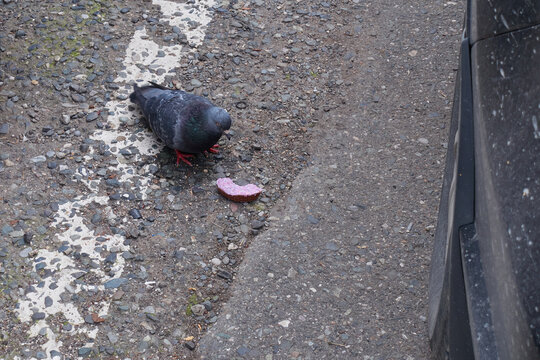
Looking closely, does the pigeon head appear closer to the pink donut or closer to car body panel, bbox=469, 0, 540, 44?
the pink donut

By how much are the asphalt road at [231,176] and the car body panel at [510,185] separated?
4.35 feet

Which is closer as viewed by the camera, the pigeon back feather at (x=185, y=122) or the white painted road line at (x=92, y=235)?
the white painted road line at (x=92, y=235)

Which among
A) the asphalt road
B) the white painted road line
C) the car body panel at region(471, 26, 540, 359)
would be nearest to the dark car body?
the car body panel at region(471, 26, 540, 359)

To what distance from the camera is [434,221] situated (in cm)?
335

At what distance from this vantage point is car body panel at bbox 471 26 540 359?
136 centimetres

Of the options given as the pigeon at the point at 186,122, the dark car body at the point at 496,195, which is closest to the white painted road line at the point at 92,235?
the pigeon at the point at 186,122

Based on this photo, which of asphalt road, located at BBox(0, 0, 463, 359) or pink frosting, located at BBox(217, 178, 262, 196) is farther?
pink frosting, located at BBox(217, 178, 262, 196)

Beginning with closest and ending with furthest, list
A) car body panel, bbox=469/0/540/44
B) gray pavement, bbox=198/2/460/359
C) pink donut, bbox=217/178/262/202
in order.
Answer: car body panel, bbox=469/0/540/44, gray pavement, bbox=198/2/460/359, pink donut, bbox=217/178/262/202

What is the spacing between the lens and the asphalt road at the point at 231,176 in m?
2.89

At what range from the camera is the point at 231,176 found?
364 cm

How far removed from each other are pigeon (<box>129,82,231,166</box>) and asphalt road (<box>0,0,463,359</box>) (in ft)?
0.51

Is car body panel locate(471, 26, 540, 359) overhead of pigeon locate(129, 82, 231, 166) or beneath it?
overhead

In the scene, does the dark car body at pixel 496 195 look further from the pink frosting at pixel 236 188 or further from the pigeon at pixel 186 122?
the pigeon at pixel 186 122

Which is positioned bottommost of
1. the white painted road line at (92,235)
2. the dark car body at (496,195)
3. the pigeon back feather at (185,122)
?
the white painted road line at (92,235)
